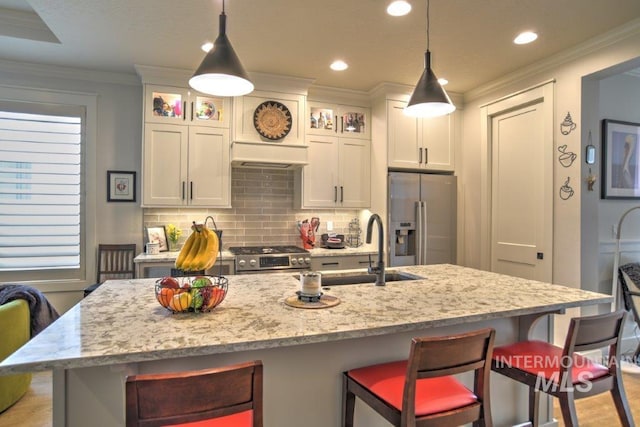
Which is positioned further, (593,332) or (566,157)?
(566,157)

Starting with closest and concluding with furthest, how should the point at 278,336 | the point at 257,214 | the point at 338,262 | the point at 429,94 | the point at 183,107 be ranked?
the point at 278,336 → the point at 429,94 → the point at 183,107 → the point at 338,262 → the point at 257,214

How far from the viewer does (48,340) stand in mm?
1174

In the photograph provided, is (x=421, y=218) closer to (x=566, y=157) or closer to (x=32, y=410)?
(x=566, y=157)

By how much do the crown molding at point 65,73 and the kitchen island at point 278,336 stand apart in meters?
2.52

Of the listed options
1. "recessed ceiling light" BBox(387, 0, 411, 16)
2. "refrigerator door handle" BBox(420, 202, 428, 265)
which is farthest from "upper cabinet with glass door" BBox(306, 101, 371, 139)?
"recessed ceiling light" BBox(387, 0, 411, 16)

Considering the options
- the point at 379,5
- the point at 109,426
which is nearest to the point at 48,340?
the point at 109,426

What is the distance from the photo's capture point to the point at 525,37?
2.91 metres

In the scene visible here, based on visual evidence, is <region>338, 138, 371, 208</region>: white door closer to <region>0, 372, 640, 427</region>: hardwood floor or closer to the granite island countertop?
the granite island countertop

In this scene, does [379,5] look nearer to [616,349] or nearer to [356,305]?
[356,305]

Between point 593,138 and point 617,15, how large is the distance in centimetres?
93

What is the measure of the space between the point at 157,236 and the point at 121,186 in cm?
64

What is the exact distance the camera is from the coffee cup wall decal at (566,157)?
3128mm

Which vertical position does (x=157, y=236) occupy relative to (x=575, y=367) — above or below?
above

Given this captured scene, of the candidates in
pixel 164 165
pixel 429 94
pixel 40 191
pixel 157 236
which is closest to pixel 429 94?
pixel 429 94
